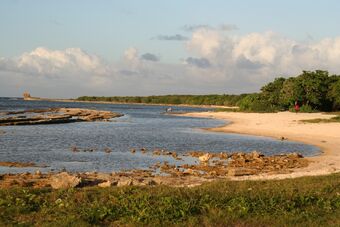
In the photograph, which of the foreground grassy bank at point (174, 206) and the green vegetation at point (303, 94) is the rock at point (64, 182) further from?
the green vegetation at point (303, 94)

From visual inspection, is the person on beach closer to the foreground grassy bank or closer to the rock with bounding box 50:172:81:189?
the foreground grassy bank

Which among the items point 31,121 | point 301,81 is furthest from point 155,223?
point 301,81

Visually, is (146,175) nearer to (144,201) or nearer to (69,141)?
(144,201)

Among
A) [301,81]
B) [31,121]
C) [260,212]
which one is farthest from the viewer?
[301,81]

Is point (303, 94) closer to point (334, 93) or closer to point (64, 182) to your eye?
point (334, 93)

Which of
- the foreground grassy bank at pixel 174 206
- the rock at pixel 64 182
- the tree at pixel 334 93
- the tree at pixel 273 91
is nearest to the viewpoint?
the foreground grassy bank at pixel 174 206

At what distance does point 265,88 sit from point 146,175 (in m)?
90.1

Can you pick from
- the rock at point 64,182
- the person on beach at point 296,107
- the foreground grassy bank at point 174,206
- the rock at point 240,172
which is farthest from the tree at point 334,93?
the rock at point 64,182

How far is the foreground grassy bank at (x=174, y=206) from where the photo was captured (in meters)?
11.5

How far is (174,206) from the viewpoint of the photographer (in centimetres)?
1242

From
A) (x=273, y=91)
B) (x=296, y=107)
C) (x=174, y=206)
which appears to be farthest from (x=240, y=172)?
(x=273, y=91)

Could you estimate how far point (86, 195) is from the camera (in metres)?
13.7

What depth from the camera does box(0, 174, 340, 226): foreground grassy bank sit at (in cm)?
1149

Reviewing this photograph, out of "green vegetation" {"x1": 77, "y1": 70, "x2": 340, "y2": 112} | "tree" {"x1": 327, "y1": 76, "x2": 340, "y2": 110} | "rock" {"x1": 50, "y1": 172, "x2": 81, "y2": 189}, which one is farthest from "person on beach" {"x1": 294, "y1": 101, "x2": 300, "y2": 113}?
"rock" {"x1": 50, "y1": 172, "x2": 81, "y2": 189}
